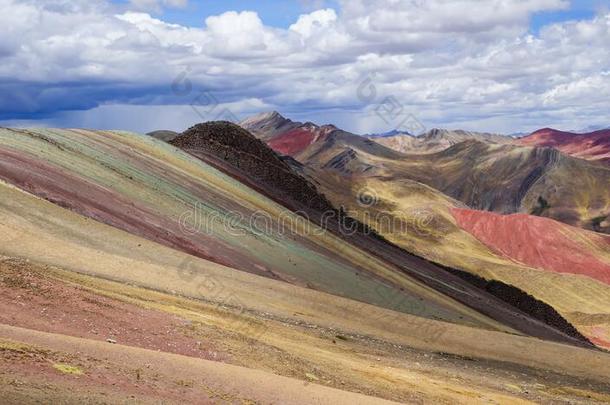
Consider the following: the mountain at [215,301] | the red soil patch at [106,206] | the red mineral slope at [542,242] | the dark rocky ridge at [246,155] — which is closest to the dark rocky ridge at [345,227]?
the dark rocky ridge at [246,155]

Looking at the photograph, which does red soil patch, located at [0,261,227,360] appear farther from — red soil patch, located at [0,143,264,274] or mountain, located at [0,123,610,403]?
red soil patch, located at [0,143,264,274]

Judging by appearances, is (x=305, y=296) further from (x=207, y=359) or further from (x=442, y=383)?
(x=207, y=359)

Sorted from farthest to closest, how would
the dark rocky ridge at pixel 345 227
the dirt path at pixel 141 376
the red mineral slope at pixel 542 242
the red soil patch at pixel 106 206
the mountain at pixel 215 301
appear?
the red mineral slope at pixel 542 242
the dark rocky ridge at pixel 345 227
the red soil patch at pixel 106 206
the mountain at pixel 215 301
the dirt path at pixel 141 376

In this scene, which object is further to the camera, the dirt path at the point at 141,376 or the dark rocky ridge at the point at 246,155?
the dark rocky ridge at the point at 246,155

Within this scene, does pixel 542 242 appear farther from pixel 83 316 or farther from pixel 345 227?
pixel 83 316

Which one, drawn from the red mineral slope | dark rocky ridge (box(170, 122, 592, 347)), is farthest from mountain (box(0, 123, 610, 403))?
the red mineral slope

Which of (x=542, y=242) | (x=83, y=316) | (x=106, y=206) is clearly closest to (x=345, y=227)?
(x=106, y=206)

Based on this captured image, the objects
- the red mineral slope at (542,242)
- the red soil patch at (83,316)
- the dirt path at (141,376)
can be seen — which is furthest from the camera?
the red mineral slope at (542,242)

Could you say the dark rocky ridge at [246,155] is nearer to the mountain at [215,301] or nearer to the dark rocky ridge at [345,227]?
the dark rocky ridge at [345,227]
